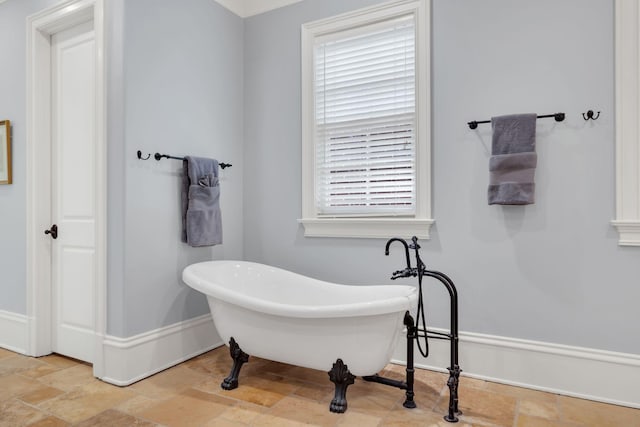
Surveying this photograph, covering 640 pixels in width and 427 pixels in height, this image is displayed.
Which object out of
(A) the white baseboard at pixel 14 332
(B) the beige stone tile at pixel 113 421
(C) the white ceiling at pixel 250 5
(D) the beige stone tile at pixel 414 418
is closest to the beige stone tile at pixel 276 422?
→ (D) the beige stone tile at pixel 414 418

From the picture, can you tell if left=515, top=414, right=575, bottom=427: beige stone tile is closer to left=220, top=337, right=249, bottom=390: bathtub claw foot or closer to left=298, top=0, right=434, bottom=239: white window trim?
left=298, top=0, right=434, bottom=239: white window trim

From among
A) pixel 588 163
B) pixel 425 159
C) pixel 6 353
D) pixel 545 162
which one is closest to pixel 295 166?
pixel 425 159

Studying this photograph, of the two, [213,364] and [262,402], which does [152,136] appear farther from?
[262,402]

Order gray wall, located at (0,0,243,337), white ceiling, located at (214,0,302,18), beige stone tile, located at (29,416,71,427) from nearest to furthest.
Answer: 1. beige stone tile, located at (29,416,71,427)
2. gray wall, located at (0,0,243,337)
3. white ceiling, located at (214,0,302,18)

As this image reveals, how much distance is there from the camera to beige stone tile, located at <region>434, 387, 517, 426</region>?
185 centimetres

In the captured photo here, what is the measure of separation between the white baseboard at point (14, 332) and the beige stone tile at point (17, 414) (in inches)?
33.5

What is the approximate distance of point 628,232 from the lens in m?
1.98

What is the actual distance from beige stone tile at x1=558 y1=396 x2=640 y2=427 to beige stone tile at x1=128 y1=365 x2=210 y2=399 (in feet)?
6.30

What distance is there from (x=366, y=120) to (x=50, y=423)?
2.40 meters

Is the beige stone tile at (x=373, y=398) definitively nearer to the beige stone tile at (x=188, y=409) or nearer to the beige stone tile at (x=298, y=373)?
the beige stone tile at (x=298, y=373)

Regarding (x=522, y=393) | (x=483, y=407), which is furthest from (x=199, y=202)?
(x=522, y=393)

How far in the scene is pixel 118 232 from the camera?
2264mm

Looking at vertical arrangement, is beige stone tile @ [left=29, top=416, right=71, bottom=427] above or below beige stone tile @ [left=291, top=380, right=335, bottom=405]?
above

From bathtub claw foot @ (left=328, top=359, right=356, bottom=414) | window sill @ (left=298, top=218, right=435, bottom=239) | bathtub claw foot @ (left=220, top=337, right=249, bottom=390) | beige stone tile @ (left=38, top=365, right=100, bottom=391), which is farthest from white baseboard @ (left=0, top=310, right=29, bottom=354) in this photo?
bathtub claw foot @ (left=328, top=359, right=356, bottom=414)
